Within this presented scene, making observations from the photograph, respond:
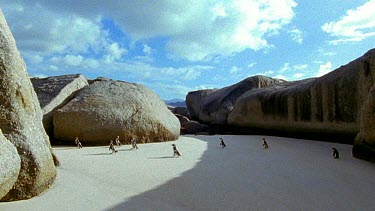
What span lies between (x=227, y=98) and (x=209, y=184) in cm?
1967

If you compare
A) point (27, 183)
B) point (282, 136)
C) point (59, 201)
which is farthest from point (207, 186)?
point (282, 136)

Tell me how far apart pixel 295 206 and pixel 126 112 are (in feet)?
26.9

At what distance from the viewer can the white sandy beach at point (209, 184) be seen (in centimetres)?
412

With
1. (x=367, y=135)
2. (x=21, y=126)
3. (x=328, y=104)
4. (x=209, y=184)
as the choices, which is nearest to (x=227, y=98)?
(x=328, y=104)

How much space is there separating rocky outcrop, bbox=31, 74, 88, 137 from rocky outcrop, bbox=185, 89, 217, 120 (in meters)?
18.5

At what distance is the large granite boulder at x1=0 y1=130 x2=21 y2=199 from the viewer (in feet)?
10.5

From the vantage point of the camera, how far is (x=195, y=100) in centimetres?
3228

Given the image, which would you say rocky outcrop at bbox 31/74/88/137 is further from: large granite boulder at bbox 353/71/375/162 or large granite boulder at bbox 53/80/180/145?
large granite boulder at bbox 353/71/375/162

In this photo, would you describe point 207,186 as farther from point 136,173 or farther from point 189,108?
point 189,108

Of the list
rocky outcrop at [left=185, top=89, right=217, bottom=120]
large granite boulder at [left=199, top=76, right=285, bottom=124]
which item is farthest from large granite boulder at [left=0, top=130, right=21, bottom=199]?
rocky outcrop at [left=185, top=89, right=217, bottom=120]

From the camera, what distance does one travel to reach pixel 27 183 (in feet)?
14.1

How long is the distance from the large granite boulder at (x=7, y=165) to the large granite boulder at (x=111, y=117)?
23.9 ft

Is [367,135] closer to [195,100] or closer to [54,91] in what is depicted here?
[54,91]

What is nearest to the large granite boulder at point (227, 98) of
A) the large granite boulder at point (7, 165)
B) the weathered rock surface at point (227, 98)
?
the weathered rock surface at point (227, 98)
